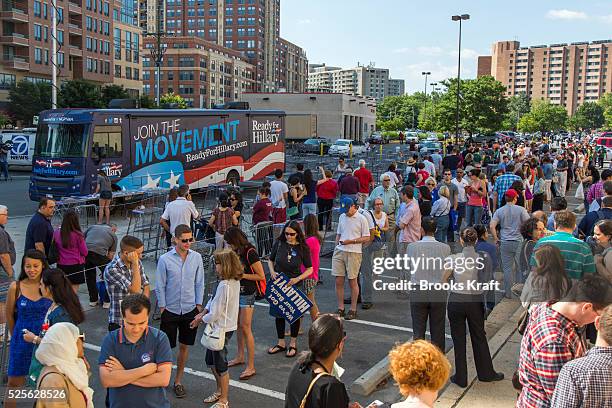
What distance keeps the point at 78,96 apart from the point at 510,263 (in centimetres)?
5730

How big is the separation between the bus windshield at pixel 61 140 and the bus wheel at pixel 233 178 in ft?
22.1

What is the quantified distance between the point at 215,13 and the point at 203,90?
42.1 meters

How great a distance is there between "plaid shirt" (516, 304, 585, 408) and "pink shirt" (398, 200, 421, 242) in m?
5.96

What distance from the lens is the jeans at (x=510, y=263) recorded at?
10.3m

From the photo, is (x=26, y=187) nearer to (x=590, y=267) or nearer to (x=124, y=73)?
(x=590, y=267)

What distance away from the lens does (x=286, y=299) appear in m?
7.95

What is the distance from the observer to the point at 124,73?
88.1 meters

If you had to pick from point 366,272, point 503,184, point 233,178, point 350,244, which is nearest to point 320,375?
point 350,244

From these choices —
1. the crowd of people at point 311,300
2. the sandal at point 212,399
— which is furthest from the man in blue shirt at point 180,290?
the sandal at point 212,399

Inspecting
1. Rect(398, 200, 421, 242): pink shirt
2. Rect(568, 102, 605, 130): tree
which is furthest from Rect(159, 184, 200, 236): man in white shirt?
Rect(568, 102, 605, 130): tree

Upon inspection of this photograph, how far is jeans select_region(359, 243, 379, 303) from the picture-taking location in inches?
411

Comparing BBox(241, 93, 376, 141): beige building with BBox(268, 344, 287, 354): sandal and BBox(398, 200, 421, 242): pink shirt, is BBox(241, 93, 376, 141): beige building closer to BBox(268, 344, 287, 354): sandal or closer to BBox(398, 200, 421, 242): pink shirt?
BBox(398, 200, 421, 242): pink shirt

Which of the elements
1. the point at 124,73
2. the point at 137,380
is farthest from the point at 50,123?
the point at 124,73

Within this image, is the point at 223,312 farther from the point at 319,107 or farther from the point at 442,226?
the point at 319,107
